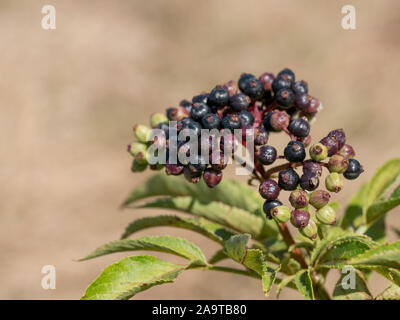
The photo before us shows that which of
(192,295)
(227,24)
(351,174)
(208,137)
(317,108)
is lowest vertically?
(192,295)

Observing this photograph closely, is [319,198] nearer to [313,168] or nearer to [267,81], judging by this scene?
[313,168]

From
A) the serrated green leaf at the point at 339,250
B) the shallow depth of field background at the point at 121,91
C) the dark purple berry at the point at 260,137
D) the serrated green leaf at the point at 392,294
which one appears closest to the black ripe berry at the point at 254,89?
the dark purple berry at the point at 260,137

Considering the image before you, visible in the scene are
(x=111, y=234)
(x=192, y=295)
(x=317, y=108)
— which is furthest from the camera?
(x=111, y=234)

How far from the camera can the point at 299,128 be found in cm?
262

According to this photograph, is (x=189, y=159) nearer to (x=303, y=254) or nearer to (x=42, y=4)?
(x=303, y=254)

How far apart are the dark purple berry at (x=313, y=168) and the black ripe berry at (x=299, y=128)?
16cm

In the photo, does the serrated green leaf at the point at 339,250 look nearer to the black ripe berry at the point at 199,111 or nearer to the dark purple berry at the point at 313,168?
the dark purple berry at the point at 313,168

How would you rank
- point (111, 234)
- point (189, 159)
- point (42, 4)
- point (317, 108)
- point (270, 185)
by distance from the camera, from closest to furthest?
point (270, 185) → point (189, 159) → point (317, 108) → point (111, 234) → point (42, 4)

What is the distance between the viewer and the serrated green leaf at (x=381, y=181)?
3.01 m

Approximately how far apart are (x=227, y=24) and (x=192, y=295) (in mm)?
7174

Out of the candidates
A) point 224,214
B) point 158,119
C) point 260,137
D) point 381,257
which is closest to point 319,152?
point 260,137

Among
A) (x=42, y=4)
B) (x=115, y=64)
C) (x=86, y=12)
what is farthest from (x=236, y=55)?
(x=42, y=4)

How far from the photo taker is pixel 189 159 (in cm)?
261

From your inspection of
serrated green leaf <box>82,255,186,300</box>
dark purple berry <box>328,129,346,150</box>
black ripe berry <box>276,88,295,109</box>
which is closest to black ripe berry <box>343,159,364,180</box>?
dark purple berry <box>328,129,346,150</box>
